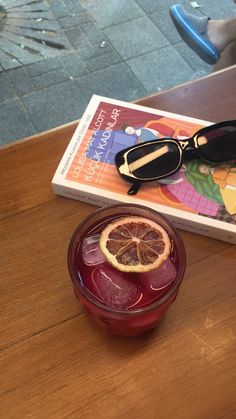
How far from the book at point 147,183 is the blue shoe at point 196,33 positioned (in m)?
0.63

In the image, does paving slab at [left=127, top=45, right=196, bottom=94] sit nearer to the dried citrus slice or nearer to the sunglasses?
the sunglasses

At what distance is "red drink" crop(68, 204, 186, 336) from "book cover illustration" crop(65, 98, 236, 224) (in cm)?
9

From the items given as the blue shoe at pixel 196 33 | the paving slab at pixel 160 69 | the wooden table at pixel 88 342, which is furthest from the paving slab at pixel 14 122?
the wooden table at pixel 88 342

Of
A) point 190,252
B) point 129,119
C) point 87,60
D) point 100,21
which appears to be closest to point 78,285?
point 190,252

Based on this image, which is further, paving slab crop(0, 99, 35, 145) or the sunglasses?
paving slab crop(0, 99, 35, 145)

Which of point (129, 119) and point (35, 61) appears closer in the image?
point (129, 119)

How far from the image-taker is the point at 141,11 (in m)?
1.38

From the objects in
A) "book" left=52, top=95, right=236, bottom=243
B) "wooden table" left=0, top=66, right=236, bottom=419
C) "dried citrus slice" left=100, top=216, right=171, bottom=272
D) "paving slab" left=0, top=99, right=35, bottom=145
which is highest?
"dried citrus slice" left=100, top=216, right=171, bottom=272

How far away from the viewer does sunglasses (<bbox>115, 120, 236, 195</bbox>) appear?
0.53 metres

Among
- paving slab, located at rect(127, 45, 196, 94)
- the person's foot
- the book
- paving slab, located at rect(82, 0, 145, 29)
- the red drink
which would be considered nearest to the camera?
the red drink

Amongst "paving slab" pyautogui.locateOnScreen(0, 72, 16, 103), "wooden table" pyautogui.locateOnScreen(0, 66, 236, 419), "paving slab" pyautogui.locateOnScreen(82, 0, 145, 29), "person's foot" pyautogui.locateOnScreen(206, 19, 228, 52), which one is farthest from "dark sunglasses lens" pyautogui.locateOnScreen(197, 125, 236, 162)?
"paving slab" pyautogui.locateOnScreen(82, 0, 145, 29)

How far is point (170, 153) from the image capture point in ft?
1.80

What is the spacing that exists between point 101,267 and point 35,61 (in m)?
0.99

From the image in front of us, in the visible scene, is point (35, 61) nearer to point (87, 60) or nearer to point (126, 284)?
point (87, 60)
